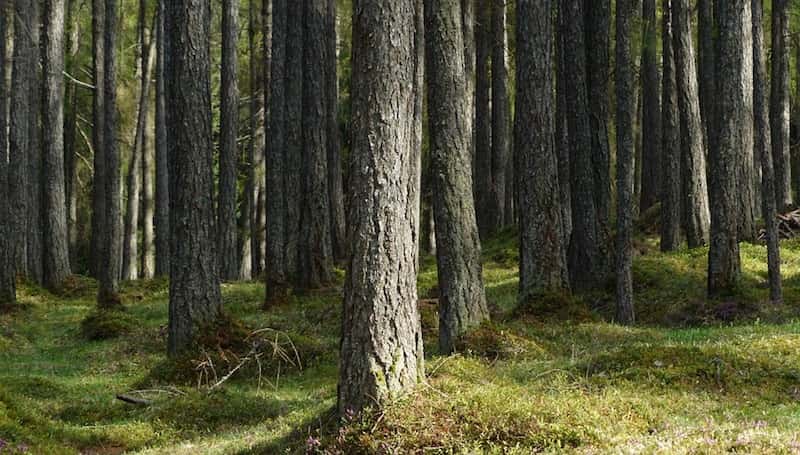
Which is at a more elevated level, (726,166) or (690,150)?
(690,150)

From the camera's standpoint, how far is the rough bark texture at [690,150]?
2264cm

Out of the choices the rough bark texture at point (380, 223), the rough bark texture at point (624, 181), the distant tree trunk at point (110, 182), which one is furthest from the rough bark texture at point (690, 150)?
the distant tree trunk at point (110, 182)

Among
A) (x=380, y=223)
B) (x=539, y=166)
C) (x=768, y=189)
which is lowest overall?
(x=380, y=223)

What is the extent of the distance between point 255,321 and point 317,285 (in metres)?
3.39

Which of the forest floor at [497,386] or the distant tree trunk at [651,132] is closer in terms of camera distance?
the forest floor at [497,386]

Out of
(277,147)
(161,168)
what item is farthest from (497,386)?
(161,168)

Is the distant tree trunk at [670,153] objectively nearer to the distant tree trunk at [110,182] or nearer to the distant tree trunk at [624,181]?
the distant tree trunk at [624,181]

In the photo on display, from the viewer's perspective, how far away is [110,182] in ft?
89.2

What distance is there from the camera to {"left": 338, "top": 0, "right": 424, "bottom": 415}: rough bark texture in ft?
29.4

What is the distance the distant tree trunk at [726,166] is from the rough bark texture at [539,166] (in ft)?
10.6

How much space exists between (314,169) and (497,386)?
14.0 metres

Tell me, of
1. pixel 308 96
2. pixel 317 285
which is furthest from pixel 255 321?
pixel 308 96

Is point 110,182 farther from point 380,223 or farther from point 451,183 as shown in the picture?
point 380,223

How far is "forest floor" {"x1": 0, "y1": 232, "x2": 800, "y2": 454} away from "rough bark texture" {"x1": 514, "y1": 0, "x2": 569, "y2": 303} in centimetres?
64
